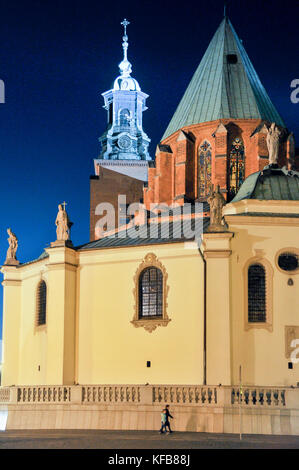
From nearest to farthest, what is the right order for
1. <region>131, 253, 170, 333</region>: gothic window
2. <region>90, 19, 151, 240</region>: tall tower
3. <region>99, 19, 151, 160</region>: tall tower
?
<region>131, 253, 170, 333</region>: gothic window → <region>90, 19, 151, 240</region>: tall tower → <region>99, 19, 151, 160</region>: tall tower

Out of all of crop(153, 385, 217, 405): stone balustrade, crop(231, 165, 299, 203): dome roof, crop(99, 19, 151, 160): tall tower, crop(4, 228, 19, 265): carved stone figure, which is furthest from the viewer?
crop(99, 19, 151, 160): tall tower

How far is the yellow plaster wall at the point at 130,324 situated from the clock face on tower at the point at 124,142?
34.5m

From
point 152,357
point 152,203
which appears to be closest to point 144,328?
point 152,357

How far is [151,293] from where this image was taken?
37719 millimetres

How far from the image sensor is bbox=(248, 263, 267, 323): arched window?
3519 cm

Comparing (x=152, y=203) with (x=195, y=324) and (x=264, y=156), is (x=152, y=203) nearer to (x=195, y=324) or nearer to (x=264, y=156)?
(x=264, y=156)

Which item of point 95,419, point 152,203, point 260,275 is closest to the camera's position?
point 95,419

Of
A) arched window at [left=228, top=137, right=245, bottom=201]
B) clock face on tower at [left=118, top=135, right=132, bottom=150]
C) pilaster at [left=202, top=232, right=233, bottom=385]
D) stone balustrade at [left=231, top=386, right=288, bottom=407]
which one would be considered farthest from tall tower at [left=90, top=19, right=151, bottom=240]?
stone balustrade at [left=231, top=386, right=288, bottom=407]

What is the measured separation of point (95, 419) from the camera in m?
32.7

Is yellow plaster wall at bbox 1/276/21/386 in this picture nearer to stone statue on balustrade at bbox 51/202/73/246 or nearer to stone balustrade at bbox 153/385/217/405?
stone statue on balustrade at bbox 51/202/73/246

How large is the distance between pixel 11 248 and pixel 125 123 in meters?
32.1

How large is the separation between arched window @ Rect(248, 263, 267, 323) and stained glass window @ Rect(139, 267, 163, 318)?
14.0ft

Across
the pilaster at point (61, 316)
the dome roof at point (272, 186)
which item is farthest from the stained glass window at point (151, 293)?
the dome roof at point (272, 186)

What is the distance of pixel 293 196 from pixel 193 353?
27.4ft
